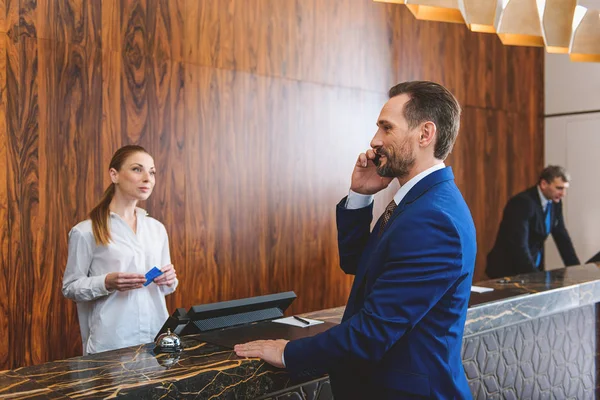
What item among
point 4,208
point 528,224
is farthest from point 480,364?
point 4,208

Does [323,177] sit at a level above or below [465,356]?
above

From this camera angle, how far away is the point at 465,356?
9.39 ft

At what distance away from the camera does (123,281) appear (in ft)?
9.14

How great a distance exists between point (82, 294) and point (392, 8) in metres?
4.34

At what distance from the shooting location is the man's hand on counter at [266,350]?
1.84 meters

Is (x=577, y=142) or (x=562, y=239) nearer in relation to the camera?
(x=562, y=239)

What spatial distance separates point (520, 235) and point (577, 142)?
9.05 ft

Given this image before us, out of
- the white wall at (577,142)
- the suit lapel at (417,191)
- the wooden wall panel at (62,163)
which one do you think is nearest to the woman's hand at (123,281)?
the suit lapel at (417,191)

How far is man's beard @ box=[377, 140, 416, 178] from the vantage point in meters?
1.80

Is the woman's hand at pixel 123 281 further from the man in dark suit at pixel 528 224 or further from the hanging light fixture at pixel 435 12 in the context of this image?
the man in dark suit at pixel 528 224

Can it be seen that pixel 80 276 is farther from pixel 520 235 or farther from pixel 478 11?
pixel 520 235

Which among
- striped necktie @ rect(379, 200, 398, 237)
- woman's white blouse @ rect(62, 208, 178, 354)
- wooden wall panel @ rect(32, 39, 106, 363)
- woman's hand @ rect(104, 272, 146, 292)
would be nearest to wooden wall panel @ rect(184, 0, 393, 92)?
wooden wall panel @ rect(32, 39, 106, 363)

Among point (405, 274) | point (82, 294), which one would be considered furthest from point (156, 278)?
point (405, 274)

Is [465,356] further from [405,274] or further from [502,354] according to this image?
[405,274]
